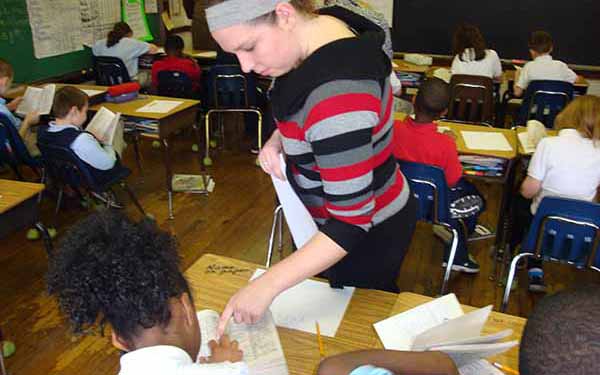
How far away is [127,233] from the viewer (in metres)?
0.86

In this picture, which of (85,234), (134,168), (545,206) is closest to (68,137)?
(134,168)

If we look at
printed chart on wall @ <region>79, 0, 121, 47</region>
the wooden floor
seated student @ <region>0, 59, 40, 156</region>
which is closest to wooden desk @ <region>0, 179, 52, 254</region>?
the wooden floor

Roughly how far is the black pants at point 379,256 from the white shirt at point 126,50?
4.38 metres

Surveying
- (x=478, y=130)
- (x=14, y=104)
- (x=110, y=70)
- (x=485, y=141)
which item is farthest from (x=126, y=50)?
(x=485, y=141)

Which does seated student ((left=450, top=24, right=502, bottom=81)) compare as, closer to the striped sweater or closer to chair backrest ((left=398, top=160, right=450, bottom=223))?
chair backrest ((left=398, top=160, right=450, bottom=223))

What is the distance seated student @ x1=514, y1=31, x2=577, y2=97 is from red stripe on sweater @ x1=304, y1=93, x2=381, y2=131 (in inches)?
152

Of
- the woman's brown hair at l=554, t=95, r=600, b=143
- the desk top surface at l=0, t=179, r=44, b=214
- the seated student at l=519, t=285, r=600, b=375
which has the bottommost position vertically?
the desk top surface at l=0, t=179, r=44, b=214

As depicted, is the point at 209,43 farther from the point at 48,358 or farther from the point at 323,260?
the point at 323,260

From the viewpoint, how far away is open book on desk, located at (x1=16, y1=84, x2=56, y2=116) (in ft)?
10.9

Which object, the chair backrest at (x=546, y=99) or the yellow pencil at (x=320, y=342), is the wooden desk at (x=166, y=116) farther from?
the chair backrest at (x=546, y=99)

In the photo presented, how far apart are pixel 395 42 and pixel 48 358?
4.72m

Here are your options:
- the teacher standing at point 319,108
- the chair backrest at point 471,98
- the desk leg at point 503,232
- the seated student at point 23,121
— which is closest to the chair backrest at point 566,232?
the desk leg at point 503,232

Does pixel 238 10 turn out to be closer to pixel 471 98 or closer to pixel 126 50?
pixel 471 98

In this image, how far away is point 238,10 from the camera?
842mm
